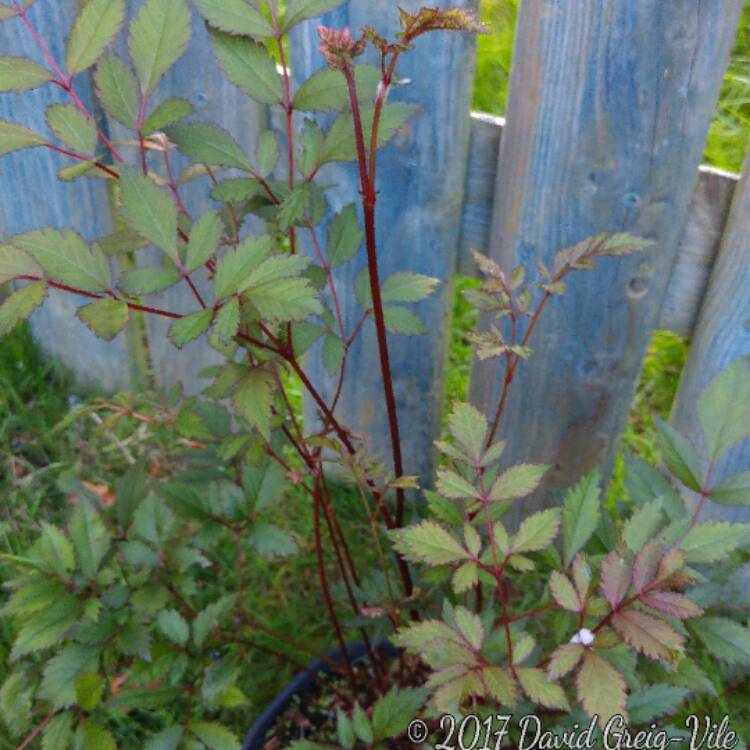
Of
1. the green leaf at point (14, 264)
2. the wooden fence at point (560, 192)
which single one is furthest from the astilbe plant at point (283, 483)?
the wooden fence at point (560, 192)

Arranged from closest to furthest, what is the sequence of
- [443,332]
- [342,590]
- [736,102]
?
[342,590]
[443,332]
[736,102]

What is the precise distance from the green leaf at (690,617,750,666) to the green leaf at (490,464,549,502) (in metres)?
0.35

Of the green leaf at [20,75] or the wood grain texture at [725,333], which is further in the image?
the wood grain texture at [725,333]

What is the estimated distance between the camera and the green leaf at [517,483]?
1138 mm

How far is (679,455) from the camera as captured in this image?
138 centimetres

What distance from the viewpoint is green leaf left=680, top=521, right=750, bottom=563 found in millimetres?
1146

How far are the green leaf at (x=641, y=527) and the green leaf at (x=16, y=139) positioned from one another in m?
0.85

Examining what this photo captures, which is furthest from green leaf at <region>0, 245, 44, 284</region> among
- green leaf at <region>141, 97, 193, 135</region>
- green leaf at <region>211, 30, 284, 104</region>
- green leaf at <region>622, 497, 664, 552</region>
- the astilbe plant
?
green leaf at <region>622, 497, 664, 552</region>

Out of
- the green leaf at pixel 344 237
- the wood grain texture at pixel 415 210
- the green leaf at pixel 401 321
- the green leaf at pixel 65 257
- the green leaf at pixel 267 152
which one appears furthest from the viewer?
the wood grain texture at pixel 415 210

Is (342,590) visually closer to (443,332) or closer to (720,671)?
(443,332)

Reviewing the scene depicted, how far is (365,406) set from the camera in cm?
211

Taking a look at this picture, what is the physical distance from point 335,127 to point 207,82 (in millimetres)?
757

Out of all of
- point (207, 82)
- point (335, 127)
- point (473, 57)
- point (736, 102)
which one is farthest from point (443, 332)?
point (736, 102)

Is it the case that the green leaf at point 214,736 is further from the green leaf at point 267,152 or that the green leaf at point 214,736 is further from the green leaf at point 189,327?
the green leaf at point 267,152
